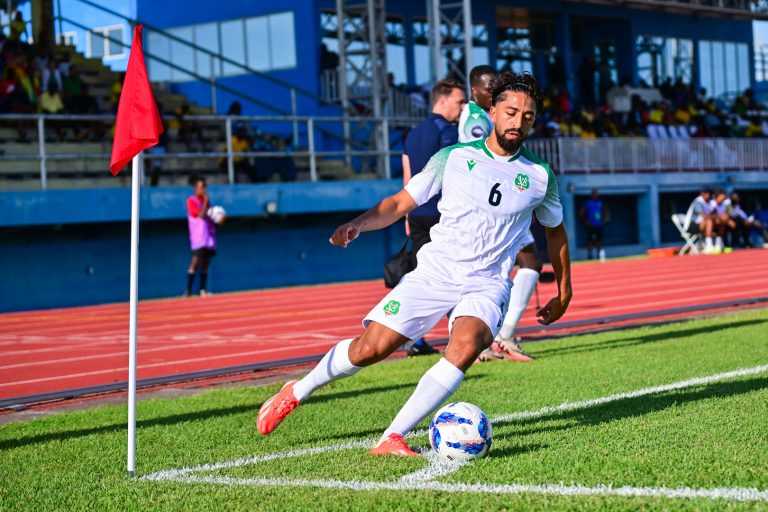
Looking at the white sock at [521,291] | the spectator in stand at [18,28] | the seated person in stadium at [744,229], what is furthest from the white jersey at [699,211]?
the white sock at [521,291]

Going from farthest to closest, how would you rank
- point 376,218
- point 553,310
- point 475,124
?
point 475,124 → point 553,310 → point 376,218

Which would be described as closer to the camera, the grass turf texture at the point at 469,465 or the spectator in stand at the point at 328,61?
the grass turf texture at the point at 469,465

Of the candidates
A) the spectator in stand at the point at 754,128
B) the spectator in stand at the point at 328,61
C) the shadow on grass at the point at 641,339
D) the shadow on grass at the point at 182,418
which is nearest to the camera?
Answer: the shadow on grass at the point at 182,418

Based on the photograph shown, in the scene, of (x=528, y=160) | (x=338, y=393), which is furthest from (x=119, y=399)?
(x=528, y=160)

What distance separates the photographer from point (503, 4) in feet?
129

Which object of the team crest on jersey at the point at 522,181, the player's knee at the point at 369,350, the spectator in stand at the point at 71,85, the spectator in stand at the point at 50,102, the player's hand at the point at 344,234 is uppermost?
the spectator in stand at the point at 71,85

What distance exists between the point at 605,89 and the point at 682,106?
2.68m

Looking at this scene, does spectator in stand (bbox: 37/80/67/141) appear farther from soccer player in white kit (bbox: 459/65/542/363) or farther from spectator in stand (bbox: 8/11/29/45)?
soccer player in white kit (bbox: 459/65/542/363)

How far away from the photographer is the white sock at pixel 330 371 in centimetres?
644

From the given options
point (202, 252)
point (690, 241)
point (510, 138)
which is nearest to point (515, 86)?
point (510, 138)

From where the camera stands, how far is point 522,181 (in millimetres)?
6488

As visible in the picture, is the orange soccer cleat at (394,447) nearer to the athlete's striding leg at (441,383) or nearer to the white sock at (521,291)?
the athlete's striding leg at (441,383)

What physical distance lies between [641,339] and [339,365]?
18.3 feet

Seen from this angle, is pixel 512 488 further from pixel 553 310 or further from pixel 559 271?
pixel 559 271
